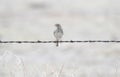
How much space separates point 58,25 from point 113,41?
1714 mm

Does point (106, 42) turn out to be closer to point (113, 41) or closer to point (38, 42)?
point (113, 41)

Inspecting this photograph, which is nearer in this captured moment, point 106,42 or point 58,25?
point 106,42

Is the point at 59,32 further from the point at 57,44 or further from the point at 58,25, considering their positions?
the point at 57,44

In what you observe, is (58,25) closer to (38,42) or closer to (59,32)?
(59,32)

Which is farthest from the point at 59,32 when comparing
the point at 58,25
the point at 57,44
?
the point at 57,44

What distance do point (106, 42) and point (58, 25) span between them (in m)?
1.61

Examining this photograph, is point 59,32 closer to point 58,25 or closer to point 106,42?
point 58,25

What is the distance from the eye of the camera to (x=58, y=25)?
683cm

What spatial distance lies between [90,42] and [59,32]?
1.47 m

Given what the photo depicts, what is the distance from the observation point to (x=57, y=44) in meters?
5.46

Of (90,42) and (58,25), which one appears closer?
(90,42)

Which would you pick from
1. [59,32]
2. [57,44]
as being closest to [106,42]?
[57,44]

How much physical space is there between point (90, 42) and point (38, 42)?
27.6 inches

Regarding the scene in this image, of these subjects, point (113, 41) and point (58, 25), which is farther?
point (58, 25)
